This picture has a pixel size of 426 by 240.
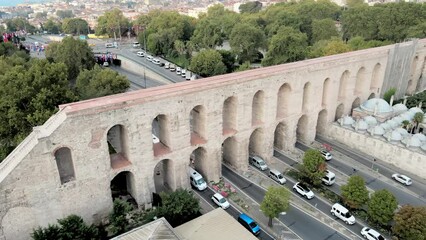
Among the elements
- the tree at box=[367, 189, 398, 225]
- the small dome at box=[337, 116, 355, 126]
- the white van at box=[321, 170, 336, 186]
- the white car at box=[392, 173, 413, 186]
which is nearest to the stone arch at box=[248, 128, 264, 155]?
the white van at box=[321, 170, 336, 186]

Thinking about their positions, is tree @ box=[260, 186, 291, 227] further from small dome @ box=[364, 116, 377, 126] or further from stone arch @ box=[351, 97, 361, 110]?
stone arch @ box=[351, 97, 361, 110]

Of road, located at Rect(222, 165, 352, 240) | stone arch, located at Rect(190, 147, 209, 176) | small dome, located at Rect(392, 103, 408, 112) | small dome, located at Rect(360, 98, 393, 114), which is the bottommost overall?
road, located at Rect(222, 165, 352, 240)

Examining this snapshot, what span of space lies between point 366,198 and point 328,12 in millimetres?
90982

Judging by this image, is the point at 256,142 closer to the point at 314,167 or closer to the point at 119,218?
the point at 314,167

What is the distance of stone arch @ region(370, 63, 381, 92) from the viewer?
5686cm

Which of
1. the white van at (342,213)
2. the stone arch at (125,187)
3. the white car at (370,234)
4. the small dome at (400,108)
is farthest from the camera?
the small dome at (400,108)

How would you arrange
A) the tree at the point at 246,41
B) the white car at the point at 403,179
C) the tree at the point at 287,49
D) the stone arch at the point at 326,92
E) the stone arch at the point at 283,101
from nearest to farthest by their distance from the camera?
1. the white car at the point at 403,179
2. the stone arch at the point at 283,101
3. the stone arch at the point at 326,92
4. the tree at the point at 287,49
5. the tree at the point at 246,41

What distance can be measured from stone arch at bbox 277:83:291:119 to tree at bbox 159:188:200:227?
63.5 feet

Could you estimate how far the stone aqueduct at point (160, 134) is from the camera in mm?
28219

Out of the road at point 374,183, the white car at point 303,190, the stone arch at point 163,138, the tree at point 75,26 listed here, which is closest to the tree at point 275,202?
the white car at point 303,190

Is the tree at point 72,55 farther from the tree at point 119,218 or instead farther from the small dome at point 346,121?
the small dome at point 346,121

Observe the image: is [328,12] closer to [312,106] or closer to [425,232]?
[312,106]

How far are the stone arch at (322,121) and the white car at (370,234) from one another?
22.2 m

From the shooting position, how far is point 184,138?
3578 cm
